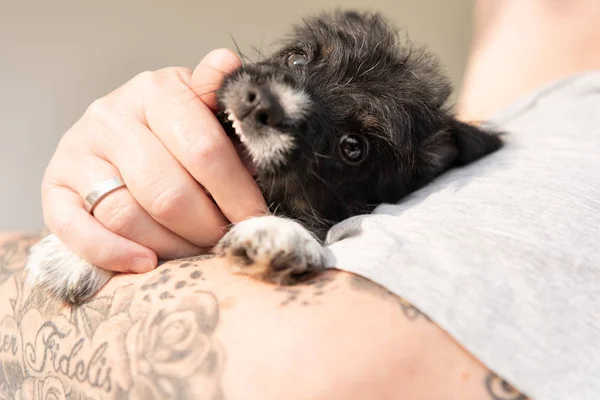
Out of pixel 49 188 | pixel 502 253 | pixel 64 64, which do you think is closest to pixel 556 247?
A: pixel 502 253

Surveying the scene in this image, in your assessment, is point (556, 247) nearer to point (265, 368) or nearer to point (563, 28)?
point (265, 368)

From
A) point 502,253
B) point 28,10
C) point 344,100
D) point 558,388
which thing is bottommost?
point 558,388

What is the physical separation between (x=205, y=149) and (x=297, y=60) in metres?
0.45

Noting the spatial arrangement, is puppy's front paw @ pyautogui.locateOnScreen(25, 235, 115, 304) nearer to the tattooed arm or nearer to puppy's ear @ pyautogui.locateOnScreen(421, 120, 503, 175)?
the tattooed arm

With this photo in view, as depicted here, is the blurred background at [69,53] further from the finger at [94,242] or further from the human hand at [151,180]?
the finger at [94,242]

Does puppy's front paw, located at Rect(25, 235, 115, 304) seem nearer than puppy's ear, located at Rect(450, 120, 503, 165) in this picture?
Yes

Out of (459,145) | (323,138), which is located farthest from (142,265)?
(459,145)

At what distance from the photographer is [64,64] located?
3146mm

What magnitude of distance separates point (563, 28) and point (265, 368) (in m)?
2.07

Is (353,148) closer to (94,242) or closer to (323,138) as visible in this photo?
(323,138)

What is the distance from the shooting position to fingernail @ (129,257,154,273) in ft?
3.49

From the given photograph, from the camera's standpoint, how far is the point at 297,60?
1.37 metres

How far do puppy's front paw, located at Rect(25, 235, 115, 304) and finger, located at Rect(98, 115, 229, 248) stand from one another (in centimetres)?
18

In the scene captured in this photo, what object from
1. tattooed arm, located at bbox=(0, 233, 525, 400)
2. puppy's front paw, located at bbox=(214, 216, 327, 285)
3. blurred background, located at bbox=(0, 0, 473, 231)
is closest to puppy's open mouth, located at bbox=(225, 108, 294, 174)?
puppy's front paw, located at bbox=(214, 216, 327, 285)
